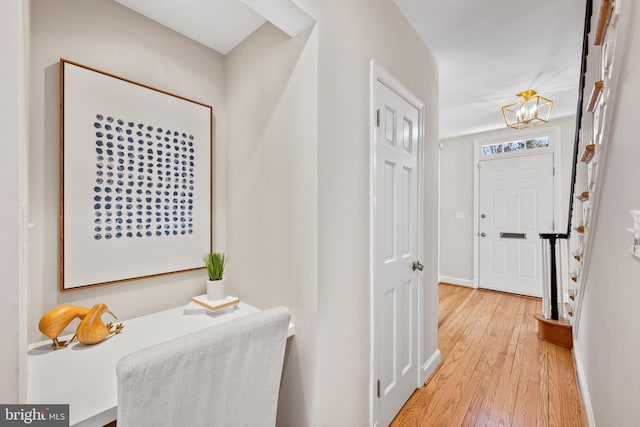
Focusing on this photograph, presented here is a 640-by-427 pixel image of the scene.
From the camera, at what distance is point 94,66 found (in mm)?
1222

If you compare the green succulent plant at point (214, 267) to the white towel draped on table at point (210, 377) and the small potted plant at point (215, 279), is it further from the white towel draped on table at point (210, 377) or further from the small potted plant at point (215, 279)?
the white towel draped on table at point (210, 377)

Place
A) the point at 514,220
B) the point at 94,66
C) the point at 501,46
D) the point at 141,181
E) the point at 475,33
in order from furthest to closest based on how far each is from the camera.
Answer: the point at 514,220 < the point at 501,46 < the point at 475,33 < the point at 141,181 < the point at 94,66

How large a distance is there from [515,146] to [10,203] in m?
5.17

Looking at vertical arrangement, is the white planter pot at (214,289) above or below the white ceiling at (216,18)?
below

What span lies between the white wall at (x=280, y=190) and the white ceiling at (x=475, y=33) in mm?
142

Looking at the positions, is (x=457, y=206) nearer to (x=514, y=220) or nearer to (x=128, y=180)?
(x=514, y=220)

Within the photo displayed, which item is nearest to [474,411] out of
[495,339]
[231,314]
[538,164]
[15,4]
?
[495,339]

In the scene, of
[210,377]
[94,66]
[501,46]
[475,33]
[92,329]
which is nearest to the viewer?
[210,377]

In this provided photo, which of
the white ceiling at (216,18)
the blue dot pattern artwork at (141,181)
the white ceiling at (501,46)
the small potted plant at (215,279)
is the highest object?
the white ceiling at (501,46)

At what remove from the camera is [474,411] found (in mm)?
1743

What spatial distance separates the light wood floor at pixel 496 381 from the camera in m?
1.69

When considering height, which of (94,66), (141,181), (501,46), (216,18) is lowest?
(141,181)

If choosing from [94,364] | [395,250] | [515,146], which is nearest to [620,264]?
[395,250]

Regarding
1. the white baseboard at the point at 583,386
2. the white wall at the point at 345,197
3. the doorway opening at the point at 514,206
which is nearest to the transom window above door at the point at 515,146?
the doorway opening at the point at 514,206
